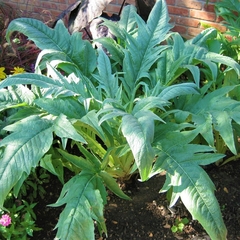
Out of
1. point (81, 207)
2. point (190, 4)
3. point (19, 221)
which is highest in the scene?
point (190, 4)

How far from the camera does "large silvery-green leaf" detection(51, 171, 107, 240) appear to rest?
1.60 metres

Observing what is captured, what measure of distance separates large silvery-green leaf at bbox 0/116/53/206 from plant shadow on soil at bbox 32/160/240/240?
63 cm

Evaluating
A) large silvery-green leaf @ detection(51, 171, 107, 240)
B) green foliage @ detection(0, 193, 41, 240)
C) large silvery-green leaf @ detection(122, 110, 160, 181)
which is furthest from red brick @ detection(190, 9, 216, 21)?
green foliage @ detection(0, 193, 41, 240)

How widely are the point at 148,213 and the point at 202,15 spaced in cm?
175

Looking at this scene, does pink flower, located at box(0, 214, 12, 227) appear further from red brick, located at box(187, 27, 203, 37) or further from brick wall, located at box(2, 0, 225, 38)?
red brick, located at box(187, 27, 203, 37)

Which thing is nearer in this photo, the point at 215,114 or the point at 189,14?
the point at 215,114

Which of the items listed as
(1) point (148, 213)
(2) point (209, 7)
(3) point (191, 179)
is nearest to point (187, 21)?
(2) point (209, 7)

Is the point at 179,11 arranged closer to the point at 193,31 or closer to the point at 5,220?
the point at 193,31

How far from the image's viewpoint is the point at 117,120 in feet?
6.56

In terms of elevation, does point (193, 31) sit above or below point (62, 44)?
below

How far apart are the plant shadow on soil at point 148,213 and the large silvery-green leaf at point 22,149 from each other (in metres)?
0.63

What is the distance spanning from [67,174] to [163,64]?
89 cm

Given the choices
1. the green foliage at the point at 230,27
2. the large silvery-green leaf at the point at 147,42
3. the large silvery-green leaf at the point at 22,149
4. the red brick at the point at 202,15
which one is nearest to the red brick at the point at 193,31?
the red brick at the point at 202,15

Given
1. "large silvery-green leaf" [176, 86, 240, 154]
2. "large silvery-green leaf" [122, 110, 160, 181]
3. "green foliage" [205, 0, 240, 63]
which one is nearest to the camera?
"large silvery-green leaf" [122, 110, 160, 181]
